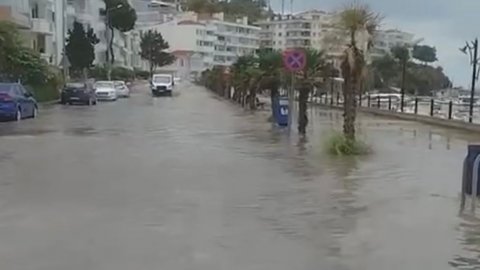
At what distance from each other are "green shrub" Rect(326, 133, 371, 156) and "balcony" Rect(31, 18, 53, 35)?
5347cm

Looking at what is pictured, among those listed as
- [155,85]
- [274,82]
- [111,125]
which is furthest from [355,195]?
[155,85]

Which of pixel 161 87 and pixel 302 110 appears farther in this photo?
pixel 161 87

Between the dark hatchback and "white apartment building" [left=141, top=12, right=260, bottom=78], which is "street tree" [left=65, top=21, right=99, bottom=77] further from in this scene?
"white apartment building" [left=141, top=12, right=260, bottom=78]

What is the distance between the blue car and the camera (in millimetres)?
34209

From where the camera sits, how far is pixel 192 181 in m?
15.2

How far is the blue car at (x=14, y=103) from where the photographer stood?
112 feet

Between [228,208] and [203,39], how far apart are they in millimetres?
158455

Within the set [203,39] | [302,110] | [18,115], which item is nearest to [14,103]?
[18,115]

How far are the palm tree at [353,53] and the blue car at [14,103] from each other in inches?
654

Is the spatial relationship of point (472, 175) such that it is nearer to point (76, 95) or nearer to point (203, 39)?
point (76, 95)

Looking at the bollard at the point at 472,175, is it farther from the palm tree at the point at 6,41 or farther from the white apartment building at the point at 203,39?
the white apartment building at the point at 203,39

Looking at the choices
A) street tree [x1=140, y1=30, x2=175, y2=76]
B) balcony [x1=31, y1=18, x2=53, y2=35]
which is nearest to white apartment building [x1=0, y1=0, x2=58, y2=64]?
balcony [x1=31, y1=18, x2=53, y2=35]

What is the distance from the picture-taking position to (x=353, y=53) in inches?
840

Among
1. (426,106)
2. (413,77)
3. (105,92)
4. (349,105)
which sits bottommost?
(105,92)
